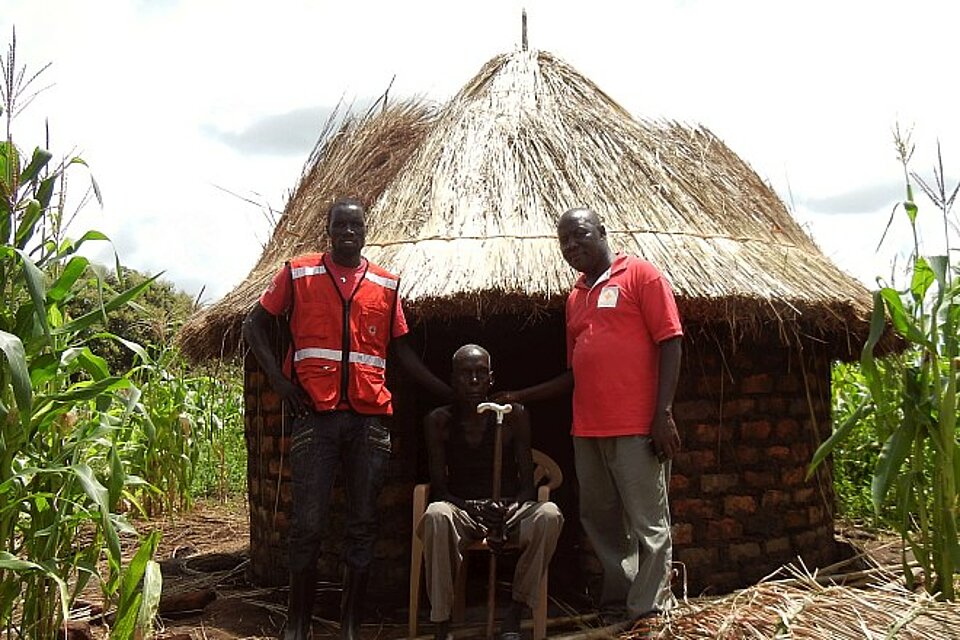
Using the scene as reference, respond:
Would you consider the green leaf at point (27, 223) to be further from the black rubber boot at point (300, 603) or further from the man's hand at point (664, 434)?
the man's hand at point (664, 434)

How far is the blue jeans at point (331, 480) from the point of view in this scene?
3.72 m

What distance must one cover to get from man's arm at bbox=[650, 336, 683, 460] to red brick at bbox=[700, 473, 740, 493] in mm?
1085

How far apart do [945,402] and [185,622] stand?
3369mm

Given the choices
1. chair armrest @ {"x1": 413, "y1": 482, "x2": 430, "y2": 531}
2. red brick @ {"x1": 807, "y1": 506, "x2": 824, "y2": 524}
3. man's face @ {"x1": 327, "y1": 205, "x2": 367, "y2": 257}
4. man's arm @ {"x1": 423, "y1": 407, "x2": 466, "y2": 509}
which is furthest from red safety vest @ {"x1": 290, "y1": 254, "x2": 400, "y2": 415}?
red brick @ {"x1": 807, "y1": 506, "x2": 824, "y2": 524}

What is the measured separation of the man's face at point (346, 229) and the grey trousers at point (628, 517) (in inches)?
47.1

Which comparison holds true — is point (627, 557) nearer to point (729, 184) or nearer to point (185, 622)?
point (185, 622)

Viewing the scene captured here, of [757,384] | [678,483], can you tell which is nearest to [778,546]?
[678,483]

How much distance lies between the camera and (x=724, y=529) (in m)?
4.76

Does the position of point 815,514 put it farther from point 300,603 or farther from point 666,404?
point 300,603

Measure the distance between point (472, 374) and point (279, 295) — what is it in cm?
82

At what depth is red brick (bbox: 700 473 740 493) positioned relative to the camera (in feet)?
15.5

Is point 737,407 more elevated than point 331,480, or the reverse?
point 737,407

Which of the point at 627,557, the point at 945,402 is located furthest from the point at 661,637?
the point at 945,402

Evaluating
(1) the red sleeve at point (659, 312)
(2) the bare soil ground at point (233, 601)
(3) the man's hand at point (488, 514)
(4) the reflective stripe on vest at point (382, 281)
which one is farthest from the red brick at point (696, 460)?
(4) the reflective stripe on vest at point (382, 281)
